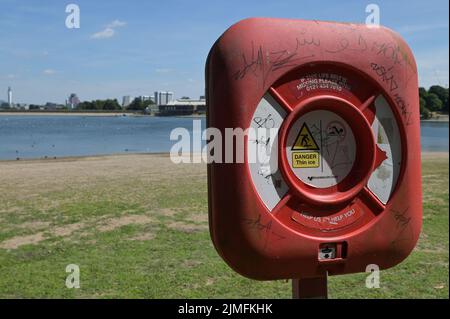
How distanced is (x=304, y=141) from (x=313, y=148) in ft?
0.18

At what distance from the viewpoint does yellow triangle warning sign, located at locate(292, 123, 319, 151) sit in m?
2.00

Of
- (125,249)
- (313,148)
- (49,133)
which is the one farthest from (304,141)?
(125,249)

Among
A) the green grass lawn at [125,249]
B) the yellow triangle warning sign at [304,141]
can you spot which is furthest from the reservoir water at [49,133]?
the yellow triangle warning sign at [304,141]

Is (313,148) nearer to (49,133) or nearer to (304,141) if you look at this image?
(304,141)

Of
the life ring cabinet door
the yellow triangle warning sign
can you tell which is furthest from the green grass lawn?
the yellow triangle warning sign

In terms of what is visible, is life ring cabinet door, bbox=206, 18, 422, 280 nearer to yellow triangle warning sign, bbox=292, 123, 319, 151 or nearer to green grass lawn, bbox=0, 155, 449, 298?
yellow triangle warning sign, bbox=292, 123, 319, 151

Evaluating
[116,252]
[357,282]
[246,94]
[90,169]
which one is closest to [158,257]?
[116,252]

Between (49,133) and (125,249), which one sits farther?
(125,249)

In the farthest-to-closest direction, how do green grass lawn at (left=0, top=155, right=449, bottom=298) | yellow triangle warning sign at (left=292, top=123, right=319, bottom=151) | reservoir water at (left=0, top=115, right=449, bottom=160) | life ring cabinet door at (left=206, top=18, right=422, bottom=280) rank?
green grass lawn at (left=0, top=155, right=449, bottom=298) → reservoir water at (left=0, top=115, right=449, bottom=160) → yellow triangle warning sign at (left=292, top=123, right=319, bottom=151) → life ring cabinet door at (left=206, top=18, right=422, bottom=280)

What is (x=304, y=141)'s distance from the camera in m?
2.02

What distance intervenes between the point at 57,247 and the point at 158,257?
38.9 inches

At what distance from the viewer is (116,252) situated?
4508 millimetres
